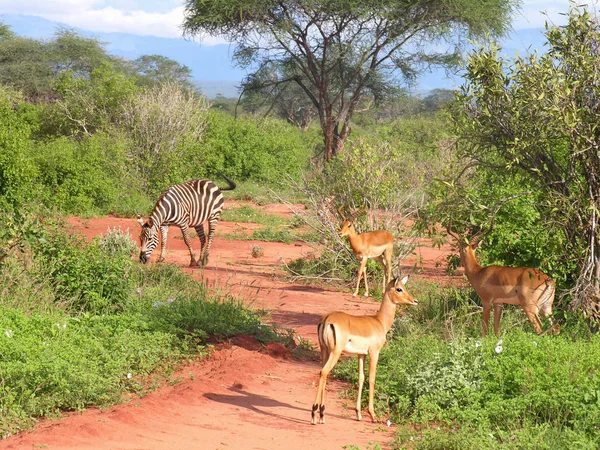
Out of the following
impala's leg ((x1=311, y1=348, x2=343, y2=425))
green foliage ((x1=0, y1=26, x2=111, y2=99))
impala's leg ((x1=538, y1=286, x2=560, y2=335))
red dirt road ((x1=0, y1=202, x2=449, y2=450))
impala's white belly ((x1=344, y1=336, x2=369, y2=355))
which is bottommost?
red dirt road ((x1=0, y1=202, x2=449, y2=450))

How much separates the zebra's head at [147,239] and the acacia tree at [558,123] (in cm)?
753

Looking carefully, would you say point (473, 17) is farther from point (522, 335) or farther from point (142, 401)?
point (142, 401)

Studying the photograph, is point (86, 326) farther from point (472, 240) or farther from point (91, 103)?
point (91, 103)

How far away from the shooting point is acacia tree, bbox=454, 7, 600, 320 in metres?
8.12

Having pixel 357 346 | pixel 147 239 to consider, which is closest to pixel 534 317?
pixel 357 346

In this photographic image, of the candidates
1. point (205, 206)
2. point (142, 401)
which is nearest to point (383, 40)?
point (205, 206)

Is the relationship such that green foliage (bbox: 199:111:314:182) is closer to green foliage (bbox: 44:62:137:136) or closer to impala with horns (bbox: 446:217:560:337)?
green foliage (bbox: 44:62:137:136)

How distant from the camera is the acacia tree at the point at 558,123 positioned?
8117mm

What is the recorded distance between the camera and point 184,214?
16844 mm

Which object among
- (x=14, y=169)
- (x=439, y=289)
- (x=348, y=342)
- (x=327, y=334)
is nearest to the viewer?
(x=327, y=334)

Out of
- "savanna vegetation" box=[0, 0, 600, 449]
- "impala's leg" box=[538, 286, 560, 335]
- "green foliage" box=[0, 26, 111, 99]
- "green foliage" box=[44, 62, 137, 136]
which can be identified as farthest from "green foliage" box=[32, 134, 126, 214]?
"green foliage" box=[0, 26, 111, 99]

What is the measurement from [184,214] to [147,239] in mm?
1917

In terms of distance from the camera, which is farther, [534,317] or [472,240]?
[472,240]

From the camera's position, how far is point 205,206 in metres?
17.8
